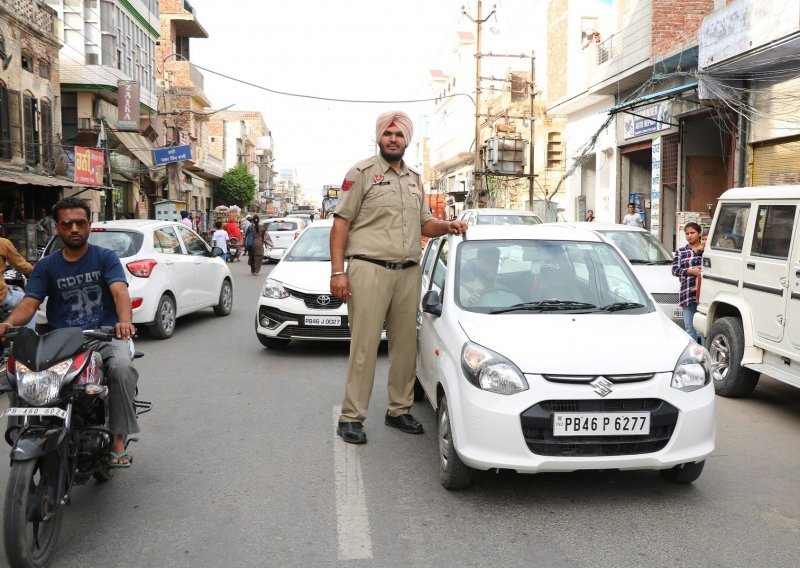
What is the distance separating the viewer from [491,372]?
421 cm

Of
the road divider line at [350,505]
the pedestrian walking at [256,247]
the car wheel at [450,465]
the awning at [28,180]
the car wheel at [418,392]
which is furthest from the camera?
the pedestrian walking at [256,247]

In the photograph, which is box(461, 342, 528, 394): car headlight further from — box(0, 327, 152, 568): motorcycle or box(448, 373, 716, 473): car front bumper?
box(0, 327, 152, 568): motorcycle

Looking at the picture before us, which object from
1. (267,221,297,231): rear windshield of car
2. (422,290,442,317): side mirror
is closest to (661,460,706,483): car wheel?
(422,290,442,317): side mirror

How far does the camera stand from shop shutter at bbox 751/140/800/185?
14.1 meters

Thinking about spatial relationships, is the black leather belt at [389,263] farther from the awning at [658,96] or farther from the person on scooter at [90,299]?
the awning at [658,96]

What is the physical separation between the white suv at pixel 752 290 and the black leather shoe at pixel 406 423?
307 cm

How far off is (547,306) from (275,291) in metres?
4.76

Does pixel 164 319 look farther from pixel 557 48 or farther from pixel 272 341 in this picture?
pixel 557 48

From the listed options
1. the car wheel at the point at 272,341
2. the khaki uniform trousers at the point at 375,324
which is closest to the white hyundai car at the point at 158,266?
the car wheel at the point at 272,341

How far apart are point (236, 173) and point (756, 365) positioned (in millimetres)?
59740

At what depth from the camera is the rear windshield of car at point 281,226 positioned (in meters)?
30.6

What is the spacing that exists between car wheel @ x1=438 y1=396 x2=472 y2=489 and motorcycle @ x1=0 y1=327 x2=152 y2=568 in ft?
6.36

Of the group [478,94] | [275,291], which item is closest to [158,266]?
[275,291]

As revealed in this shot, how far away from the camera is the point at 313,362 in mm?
8711
